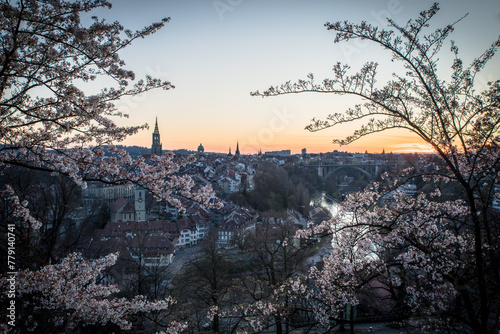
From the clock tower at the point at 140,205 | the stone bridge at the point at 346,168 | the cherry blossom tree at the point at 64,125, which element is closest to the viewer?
the cherry blossom tree at the point at 64,125

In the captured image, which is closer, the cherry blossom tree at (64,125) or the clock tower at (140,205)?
the cherry blossom tree at (64,125)

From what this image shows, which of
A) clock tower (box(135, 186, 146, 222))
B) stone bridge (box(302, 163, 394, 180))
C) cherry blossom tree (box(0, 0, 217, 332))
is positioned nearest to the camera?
cherry blossom tree (box(0, 0, 217, 332))

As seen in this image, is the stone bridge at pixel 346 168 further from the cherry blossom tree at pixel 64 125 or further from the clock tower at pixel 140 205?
the cherry blossom tree at pixel 64 125

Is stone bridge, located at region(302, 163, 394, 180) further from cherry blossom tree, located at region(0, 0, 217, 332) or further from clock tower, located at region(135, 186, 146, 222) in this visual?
cherry blossom tree, located at region(0, 0, 217, 332)

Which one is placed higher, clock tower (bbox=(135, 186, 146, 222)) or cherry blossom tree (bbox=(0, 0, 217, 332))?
cherry blossom tree (bbox=(0, 0, 217, 332))

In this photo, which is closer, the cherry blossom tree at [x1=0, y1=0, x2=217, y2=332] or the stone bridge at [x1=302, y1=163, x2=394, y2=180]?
the cherry blossom tree at [x1=0, y1=0, x2=217, y2=332]

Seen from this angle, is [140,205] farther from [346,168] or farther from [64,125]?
[346,168]

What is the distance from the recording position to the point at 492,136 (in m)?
2.90

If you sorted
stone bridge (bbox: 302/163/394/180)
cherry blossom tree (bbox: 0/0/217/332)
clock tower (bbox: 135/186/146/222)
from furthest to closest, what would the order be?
stone bridge (bbox: 302/163/394/180) → clock tower (bbox: 135/186/146/222) → cherry blossom tree (bbox: 0/0/217/332)

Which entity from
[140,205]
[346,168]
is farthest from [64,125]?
[346,168]

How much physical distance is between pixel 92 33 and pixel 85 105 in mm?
823

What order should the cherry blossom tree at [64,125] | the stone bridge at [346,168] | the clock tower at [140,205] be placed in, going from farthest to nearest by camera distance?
the stone bridge at [346,168], the clock tower at [140,205], the cherry blossom tree at [64,125]

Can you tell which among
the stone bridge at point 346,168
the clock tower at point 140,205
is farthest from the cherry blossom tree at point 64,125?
the stone bridge at point 346,168

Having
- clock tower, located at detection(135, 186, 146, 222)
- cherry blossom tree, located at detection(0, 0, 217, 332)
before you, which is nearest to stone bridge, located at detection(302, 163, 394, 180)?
clock tower, located at detection(135, 186, 146, 222)
